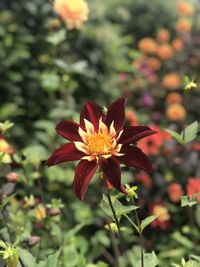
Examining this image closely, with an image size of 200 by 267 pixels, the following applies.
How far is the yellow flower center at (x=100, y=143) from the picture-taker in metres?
1.21

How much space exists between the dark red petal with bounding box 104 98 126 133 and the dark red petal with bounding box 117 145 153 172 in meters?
0.09

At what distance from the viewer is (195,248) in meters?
2.28

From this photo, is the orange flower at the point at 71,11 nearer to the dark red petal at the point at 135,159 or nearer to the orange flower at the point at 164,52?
the orange flower at the point at 164,52

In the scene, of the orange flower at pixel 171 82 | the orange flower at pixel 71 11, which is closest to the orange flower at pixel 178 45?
the orange flower at pixel 171 82

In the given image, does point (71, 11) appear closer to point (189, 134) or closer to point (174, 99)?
point (174, 99)

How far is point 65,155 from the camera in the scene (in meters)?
1.19

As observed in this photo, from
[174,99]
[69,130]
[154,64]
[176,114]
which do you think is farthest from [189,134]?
[154,64]

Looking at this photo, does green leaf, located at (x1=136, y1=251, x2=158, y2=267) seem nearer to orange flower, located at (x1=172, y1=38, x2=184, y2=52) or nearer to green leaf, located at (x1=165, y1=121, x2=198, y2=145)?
green leaf, located at (x1=165, y1=121, x2=198, y2=145)

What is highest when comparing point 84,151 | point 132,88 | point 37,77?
point 84,151

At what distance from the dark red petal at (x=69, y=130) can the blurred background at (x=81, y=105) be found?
60cm

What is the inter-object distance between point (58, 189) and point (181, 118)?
100 cm

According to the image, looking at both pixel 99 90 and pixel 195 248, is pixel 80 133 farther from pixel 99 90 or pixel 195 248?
pixel 99 90

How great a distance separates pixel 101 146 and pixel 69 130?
3.7 inches

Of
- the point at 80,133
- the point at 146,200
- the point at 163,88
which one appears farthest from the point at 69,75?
the point at 80,133
